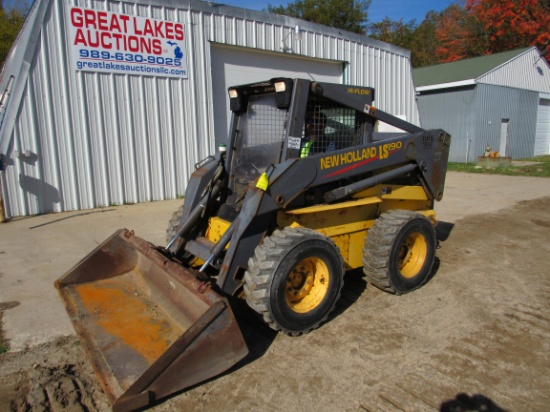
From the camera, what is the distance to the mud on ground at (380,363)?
9.57 feet

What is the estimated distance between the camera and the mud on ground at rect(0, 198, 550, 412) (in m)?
2.92

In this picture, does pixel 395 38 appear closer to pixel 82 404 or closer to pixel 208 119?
pixel 208 119

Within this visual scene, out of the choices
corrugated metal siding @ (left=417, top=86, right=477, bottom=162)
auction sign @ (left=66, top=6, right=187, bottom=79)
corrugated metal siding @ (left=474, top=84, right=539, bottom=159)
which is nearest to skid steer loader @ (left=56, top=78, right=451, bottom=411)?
auction sign @ (left=66, top=6, right=187, bottom=79)

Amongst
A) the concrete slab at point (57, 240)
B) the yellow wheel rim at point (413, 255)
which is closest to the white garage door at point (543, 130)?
the concrete slab at point (57, 240)

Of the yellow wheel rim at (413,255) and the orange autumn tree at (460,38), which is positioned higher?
the orange autumn tree at (460,38)

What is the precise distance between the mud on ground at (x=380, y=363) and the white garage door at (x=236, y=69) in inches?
288

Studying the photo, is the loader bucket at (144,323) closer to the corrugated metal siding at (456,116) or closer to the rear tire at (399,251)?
the rear tire at (399,251)

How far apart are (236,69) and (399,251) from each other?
803 cm

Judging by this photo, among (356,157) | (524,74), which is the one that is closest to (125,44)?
(356,157)

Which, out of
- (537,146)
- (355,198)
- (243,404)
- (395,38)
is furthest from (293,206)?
(395,38)

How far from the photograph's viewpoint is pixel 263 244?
358 cm

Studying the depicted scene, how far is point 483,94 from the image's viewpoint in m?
20.4

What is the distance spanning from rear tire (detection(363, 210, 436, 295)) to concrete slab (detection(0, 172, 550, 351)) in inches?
117

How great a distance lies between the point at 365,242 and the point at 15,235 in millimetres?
5990
